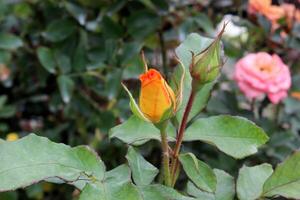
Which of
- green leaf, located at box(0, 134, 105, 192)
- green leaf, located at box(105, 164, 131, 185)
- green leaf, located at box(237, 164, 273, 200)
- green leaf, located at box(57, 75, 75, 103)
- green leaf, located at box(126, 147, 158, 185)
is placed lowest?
green leaf, located at box(57, 75, 75, 103)

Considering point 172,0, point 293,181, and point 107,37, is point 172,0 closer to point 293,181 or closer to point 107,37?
point 107,37

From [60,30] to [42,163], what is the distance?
2.32ft

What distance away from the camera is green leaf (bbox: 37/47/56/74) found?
113 centimetres

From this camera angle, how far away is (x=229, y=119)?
0.57m

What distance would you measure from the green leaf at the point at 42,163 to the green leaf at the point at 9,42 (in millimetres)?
678

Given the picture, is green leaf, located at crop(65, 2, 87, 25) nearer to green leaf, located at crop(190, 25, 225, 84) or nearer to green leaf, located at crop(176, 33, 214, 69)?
green leaf, located at crop(176, 33, 214, 69)

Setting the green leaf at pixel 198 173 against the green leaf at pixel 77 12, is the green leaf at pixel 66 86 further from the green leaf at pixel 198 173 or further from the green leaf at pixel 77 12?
the green leaf at pixel 198 173

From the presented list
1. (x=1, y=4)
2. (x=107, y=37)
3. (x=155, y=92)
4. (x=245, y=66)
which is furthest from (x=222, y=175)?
(x=1, y=4)

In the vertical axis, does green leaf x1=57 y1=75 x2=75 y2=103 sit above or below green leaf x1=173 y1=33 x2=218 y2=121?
below

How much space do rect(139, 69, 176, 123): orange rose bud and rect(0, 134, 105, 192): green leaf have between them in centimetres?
8

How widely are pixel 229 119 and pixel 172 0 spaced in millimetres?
Answer: 661

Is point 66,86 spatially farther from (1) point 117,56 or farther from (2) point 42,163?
(2) point 42,163

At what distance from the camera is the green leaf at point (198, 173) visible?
54 centimetres

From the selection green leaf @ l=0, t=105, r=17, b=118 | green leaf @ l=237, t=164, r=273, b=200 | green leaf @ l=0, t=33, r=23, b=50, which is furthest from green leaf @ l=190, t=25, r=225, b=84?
green leaf @ l=0, t=105, r=17, b=118
